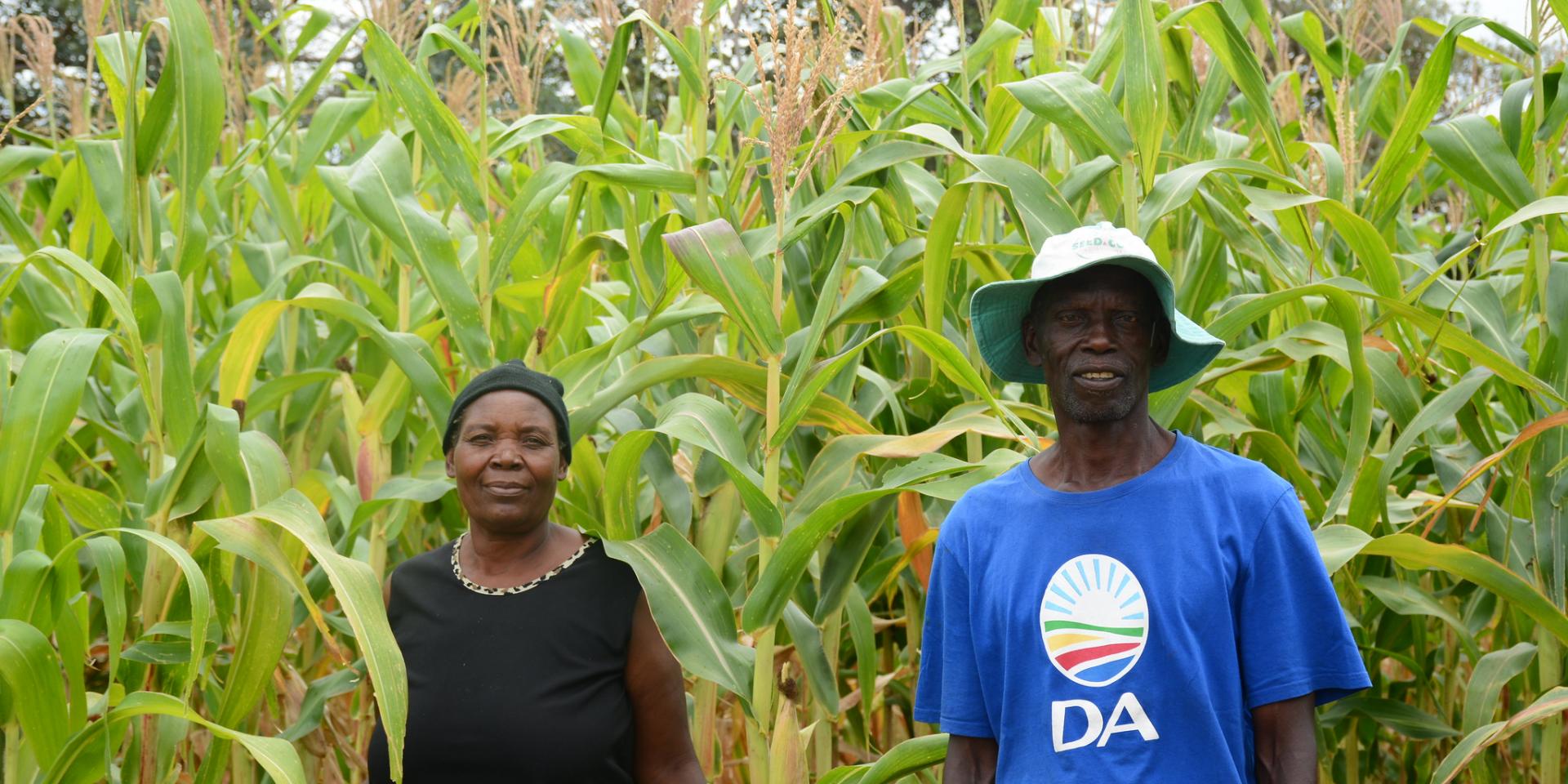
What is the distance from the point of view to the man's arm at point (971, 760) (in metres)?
2.00

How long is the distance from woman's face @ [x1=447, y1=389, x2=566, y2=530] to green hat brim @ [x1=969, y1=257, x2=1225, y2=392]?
82 centimetres

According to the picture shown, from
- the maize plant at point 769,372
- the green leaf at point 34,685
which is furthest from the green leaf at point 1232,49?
the green leaf at point 34,685

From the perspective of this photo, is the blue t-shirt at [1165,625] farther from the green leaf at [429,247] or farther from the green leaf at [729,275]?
the green leaf at [429,247]

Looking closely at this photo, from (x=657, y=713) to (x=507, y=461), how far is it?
0.52m

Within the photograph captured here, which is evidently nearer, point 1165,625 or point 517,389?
point 1165,625

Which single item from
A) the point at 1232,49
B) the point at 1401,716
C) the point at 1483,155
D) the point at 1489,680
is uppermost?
the point at 1232,49

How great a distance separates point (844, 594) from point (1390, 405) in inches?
46.5

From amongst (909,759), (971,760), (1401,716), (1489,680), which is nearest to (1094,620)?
(971,760)

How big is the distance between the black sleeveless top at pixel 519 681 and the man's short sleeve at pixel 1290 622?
1114mm

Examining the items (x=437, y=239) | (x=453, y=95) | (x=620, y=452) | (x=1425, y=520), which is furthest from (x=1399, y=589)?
(x=453, y=95)

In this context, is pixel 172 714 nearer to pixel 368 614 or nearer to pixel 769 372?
pixel 368 614

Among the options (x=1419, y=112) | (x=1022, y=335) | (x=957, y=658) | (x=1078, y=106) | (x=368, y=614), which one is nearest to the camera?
(x=957, y=658)

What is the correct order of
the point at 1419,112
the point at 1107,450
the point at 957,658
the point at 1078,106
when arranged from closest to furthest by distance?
the point at 1107,450, the point at 957,658, the point at 1078,106, the point at 1419,112

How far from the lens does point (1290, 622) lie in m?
1.77
